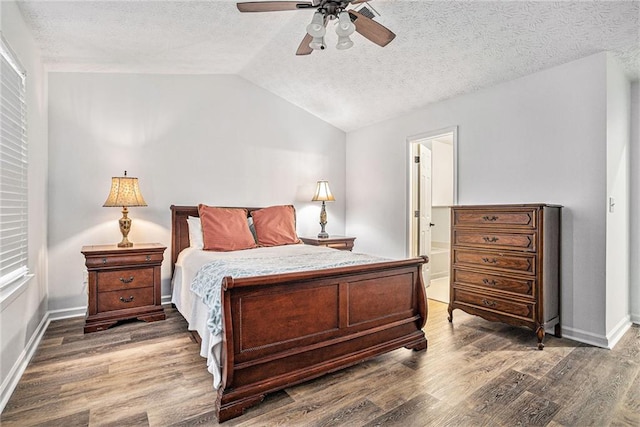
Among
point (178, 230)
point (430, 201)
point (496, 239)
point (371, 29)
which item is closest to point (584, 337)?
point (496, 239)

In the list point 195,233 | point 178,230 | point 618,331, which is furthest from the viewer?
point 178,230

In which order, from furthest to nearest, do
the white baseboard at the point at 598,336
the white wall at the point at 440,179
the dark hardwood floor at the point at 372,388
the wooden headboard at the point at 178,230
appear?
the white wall at the point at 440,179, the wooden headboard at the point at 178,230, the white baseboard at the point at 598,336, the dark hardwood floor at the point at 372,388

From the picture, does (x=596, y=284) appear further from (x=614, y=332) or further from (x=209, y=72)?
(x=209, y=72)

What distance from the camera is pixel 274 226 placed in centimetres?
398

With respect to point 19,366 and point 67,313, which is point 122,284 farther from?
point 19,366

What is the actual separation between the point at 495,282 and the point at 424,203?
1.93 m

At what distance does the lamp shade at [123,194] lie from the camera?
128 inches

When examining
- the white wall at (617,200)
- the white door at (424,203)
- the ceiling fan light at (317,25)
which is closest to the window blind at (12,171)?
the ceiling fan light at (317,25)

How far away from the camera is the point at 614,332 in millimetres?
2846

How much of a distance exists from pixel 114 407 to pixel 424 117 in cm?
408

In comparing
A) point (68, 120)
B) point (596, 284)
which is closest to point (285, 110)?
point (68, 120)

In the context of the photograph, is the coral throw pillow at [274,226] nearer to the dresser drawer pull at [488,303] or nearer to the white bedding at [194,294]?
the white bedding at [194,294]

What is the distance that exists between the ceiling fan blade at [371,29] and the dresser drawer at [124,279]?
2.86 m

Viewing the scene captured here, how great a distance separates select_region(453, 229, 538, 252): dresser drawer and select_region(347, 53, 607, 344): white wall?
447 millimetres
